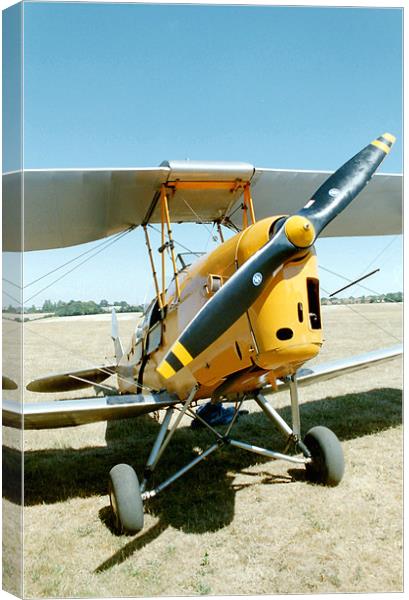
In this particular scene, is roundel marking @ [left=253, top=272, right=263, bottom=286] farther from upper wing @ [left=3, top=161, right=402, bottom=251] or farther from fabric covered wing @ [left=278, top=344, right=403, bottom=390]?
fabric covered wing @ [left=278, top=344, right=403, bottom=390]

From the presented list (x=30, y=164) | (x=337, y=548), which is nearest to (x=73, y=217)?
(x=30, y=164)

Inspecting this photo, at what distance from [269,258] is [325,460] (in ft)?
7.51

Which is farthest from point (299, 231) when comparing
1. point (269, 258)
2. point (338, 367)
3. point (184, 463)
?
point (184, 463)

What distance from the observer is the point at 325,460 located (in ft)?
13.2

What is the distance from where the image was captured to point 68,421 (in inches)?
173

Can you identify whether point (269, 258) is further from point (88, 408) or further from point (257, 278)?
point (88, 408)

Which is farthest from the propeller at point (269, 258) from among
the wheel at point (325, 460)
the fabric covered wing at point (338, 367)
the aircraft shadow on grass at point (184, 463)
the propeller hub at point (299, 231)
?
the fabric covered wing at point (338, 367)

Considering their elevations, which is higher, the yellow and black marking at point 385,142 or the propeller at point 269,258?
the yellow and black marking at point 385,142

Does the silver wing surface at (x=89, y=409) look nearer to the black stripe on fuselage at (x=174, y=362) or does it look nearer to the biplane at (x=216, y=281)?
the biplane at (x=216, y=281)

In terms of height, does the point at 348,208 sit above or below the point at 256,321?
above

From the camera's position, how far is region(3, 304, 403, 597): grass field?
2.69 m

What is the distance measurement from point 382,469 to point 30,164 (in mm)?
3887

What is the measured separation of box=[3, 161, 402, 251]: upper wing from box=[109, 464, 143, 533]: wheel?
218cm

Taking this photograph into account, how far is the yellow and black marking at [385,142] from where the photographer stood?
3.00 m
